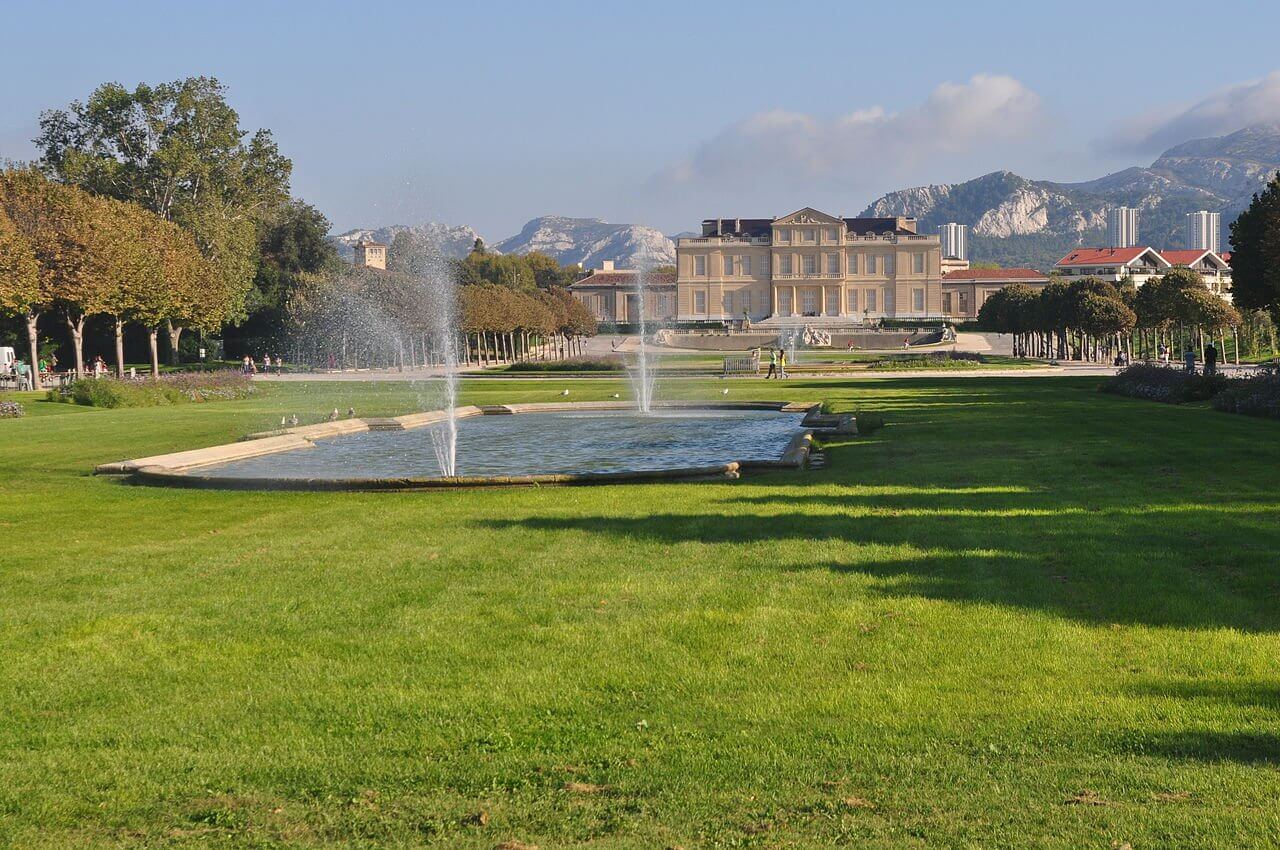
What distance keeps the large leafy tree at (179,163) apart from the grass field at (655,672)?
55.2m

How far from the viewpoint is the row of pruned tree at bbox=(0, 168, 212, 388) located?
39.6m

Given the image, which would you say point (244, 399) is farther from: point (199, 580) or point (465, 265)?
point (465, 265)

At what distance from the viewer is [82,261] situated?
41.9m

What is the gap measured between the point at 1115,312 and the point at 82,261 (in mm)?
47115

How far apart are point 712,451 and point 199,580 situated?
10738 millimetres

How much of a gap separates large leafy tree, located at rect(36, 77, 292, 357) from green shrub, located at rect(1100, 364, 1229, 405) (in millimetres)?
44691

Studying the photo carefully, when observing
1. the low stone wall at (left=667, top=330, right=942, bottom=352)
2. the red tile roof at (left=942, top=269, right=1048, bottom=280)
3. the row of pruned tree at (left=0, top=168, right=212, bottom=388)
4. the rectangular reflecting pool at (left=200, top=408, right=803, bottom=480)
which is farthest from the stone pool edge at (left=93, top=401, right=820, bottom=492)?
the red tile roof at (left=942, top=269, right=1048, bottom=280)

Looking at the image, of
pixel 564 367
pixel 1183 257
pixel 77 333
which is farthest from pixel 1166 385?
pixel 1183 257

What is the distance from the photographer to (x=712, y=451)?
734 inches

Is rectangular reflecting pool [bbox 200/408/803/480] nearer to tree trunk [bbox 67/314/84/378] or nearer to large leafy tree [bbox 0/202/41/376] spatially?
large leafy tree [bbox 0/202/41/376]

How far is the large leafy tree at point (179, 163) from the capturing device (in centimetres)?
6397

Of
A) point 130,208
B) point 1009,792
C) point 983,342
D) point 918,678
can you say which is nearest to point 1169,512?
point 918,678

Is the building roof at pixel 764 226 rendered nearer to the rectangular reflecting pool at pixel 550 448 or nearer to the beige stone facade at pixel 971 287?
the beige stone facade at pixel 971 287

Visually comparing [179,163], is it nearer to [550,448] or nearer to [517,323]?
[517,323]
